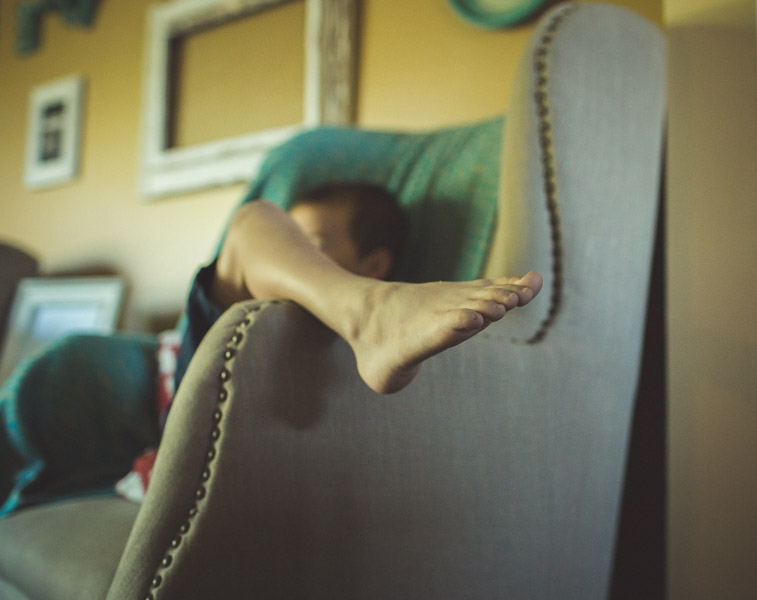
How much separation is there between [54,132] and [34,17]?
463 millimetres

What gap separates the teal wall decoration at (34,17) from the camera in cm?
213

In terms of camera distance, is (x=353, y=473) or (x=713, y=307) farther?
(x=713, y=307)

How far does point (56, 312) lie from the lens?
6.13ft

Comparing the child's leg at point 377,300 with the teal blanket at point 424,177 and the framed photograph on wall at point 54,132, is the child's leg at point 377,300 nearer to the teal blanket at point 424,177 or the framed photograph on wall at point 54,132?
the teal blanket at point 424,177

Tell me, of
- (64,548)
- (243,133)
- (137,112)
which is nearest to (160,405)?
(64,548)

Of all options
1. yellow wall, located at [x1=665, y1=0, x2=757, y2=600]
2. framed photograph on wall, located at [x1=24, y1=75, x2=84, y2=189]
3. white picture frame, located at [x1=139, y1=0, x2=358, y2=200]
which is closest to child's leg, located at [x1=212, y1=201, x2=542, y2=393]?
yellow wall, located at [x1=665, y1=0, x2=757, y2=600]

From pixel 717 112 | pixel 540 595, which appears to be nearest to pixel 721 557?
pixel 540 595

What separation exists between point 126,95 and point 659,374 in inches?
72.1

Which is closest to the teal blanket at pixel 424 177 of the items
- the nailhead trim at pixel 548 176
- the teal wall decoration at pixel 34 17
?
the nailhead trim at pixel 548 176

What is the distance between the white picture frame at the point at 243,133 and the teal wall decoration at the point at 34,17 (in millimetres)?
363

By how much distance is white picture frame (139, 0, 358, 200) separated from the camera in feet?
5.11

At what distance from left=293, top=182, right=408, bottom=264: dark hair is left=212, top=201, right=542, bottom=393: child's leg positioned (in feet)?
1.04

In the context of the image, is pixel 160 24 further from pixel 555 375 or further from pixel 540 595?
pixel 540 595

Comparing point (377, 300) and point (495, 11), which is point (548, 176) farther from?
point (495, 11)
